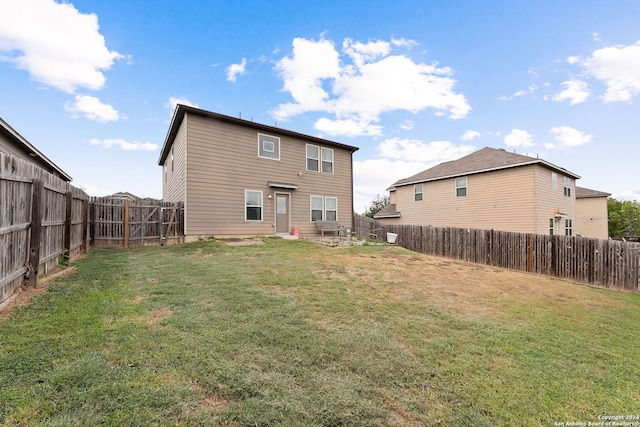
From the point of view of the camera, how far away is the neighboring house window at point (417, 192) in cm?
1981

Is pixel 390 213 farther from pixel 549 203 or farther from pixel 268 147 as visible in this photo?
pixel 268 147

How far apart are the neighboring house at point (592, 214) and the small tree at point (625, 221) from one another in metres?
13.0

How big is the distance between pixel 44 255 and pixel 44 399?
4.38 meters

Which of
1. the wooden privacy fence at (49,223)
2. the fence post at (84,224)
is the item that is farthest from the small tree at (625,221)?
the fence post at (84,224)

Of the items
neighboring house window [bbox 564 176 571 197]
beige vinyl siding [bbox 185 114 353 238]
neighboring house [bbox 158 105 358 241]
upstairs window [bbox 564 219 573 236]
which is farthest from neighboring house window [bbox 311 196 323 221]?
neighboring house window [bbox 564 176 571 197]

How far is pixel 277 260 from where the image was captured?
7.44m

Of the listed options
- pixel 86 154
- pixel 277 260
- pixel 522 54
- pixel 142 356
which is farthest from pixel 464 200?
pixel 86 154

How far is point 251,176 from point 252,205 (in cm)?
134

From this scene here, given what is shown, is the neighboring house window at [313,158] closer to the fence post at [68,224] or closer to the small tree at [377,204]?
the fence post at [68,224]

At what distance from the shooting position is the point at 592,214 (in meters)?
22.6

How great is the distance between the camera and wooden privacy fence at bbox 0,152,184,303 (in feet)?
11.7

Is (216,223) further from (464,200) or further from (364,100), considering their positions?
(464,200)

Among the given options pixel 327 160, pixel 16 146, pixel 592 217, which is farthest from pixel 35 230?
pixel 592 217

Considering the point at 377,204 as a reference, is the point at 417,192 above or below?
below
